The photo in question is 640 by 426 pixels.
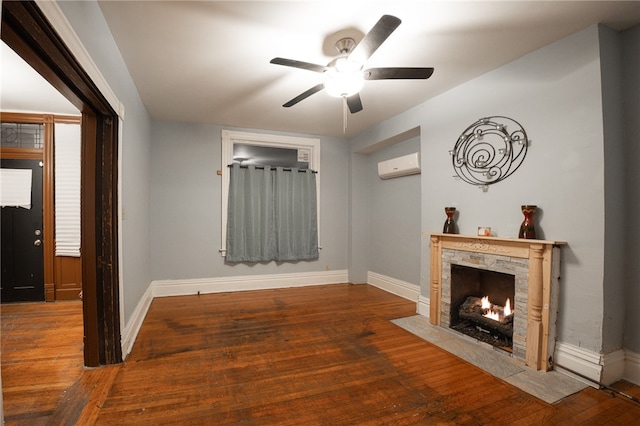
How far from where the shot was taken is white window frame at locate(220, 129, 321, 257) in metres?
4.51

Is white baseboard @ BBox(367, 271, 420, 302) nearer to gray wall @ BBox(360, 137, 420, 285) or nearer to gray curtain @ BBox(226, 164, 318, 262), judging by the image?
gray wall @ BBox(360, 137, 420, 285)

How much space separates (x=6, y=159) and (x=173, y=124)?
2026 mm

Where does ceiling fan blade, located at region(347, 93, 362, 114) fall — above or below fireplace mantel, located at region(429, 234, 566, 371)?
above

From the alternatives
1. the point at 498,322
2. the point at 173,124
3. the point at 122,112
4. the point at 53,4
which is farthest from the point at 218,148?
the point at 498,322

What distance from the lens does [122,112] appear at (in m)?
2.45

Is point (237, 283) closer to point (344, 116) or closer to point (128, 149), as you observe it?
point (128, 149)

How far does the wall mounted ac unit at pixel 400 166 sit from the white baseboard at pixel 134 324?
11.7 ft

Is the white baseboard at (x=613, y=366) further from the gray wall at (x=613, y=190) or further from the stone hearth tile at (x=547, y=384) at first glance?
the stone hearth tile at (x=547, y=384)

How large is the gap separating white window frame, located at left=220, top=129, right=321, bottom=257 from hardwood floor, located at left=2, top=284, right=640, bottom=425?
5.64 ft

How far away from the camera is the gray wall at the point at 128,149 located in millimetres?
1777

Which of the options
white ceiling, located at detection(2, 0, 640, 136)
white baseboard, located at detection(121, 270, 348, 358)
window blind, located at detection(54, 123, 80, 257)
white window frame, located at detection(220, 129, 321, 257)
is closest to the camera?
white ceiling, located at detection(2, 0, 640, 136)

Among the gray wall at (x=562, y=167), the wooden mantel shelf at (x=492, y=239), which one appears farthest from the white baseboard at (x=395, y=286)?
the gray wall at (x=562, y=167)

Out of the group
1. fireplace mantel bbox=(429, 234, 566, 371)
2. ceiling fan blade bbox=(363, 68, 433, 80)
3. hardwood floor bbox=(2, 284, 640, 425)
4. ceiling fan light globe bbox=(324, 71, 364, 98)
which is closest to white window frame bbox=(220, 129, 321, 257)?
hardwood floor bbox=(2, 284, 640, 425)

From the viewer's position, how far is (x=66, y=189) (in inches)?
155
